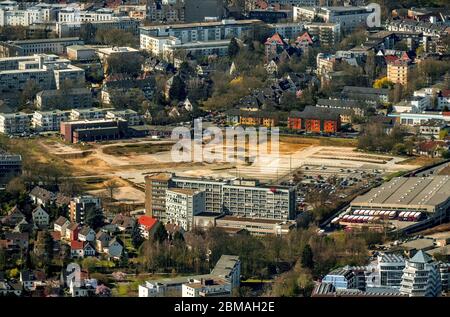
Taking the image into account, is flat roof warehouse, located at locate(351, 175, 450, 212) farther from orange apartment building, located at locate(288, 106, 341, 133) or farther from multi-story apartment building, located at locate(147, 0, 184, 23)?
multi-story apartment building, located at locate(147, 0, 184, 23)

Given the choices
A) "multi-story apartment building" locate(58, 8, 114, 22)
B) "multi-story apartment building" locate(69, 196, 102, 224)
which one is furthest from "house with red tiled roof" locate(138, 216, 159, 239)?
"multi-story apartment building" locate(58, 8, 114, 22)

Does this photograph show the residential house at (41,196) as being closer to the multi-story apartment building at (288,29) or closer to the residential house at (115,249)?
the residential house at (115,249)

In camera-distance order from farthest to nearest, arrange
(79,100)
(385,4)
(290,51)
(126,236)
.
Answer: (385,4) → (290,51) → (79,100) → (126,236)

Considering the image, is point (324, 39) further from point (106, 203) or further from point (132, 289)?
point (132, 289)
